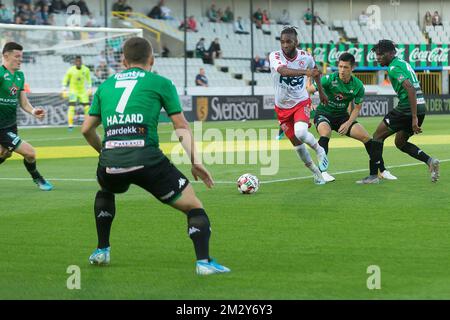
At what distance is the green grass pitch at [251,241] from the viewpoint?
22.5ft

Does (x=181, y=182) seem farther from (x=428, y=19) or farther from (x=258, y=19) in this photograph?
(x=428, y=19)

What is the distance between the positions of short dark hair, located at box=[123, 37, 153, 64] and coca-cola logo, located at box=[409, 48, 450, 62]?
4778 cm

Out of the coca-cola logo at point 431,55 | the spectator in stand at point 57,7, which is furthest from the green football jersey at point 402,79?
the coca-cola logo at point 431,55

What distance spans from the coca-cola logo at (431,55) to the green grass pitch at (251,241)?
39.3m

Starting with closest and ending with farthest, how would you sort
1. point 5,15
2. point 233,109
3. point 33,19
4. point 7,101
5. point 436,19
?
point 7,101 < point 5,15 < point 33,19 < point 233,109 < point 436,19

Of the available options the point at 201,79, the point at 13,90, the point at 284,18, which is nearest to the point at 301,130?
the point at 13,90

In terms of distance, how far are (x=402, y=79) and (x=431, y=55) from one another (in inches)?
1643

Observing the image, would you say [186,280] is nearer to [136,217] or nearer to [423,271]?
[423,271]

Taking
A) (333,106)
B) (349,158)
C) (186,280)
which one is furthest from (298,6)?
(186,280)

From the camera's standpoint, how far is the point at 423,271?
24.0 feet

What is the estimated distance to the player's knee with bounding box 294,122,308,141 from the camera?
1414 cm

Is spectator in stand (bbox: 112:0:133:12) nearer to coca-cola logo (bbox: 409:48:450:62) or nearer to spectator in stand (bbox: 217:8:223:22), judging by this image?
spectator in stand (bbox: 217:8:223:22)

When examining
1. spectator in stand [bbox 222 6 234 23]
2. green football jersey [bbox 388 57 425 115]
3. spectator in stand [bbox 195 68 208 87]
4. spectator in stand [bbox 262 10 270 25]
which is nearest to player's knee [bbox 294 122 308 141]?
green football jersey [bbox 388 57 425 115]

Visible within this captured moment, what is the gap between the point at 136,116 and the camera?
7.32m
